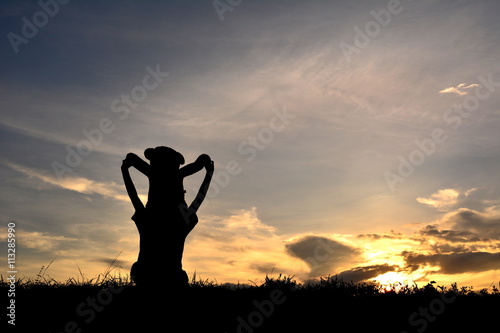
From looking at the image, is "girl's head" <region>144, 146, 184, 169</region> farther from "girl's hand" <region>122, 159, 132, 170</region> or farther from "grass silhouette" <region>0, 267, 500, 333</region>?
"grass silhouette" <region>0, 267, 500, 333</region>

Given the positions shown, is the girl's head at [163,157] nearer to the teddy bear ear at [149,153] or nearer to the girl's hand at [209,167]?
the teddy bear ear at [149,153]

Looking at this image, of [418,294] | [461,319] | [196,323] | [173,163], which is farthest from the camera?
[173,163]

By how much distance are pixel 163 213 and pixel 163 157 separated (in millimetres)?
1242

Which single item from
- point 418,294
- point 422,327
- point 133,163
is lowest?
point 422,327

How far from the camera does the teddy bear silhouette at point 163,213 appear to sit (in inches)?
374

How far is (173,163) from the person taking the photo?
1009 cm

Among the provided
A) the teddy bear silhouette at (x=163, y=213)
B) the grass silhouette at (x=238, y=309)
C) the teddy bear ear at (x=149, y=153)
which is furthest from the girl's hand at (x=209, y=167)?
the grass silhouette at (x=238, y=309)

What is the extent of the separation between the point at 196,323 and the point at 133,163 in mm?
3977

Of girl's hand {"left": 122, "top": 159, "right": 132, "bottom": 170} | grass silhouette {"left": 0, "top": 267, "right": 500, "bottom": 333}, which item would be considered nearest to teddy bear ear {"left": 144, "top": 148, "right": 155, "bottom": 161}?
girl's hand {"left": 122, "top": 159, "right": 132, "bottom": 170}

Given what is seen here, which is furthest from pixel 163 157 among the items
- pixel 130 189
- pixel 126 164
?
pixel 130 189

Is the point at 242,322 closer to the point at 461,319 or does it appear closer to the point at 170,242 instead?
the point at 170,242

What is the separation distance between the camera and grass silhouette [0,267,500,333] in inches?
299

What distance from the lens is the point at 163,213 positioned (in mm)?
9695

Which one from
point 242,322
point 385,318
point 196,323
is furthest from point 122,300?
point 385,318
